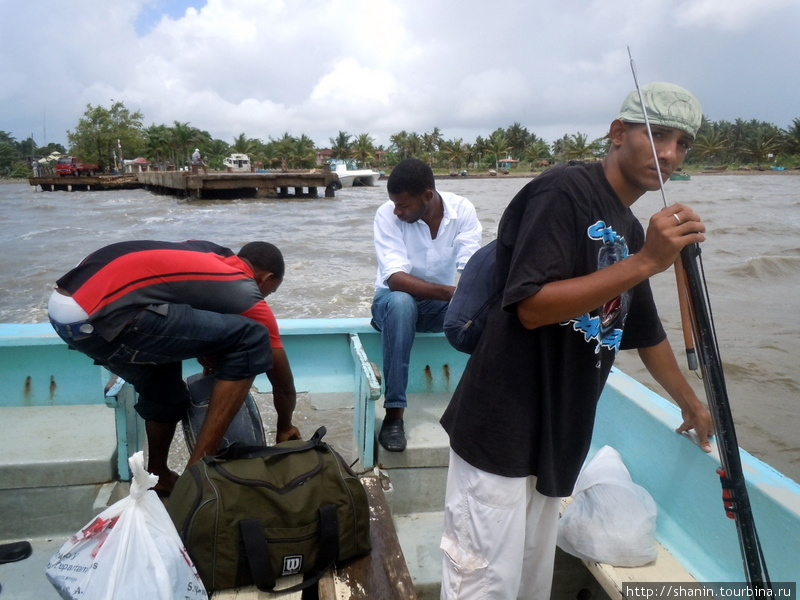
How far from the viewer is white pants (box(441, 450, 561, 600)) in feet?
4.53

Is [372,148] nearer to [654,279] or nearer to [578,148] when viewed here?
[578,148]

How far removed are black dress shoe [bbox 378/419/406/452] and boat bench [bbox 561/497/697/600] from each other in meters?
0.82

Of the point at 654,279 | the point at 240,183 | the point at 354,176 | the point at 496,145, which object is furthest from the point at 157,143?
the point at 654,279

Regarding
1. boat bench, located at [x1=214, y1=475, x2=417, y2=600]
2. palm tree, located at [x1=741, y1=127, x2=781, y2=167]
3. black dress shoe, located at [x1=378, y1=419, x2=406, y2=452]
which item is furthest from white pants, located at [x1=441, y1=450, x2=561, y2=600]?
palm tree, located at [x1=741, y1=127, x2=781, y2=167]

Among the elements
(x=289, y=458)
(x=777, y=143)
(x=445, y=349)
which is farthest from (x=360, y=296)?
(x=777, y=143)

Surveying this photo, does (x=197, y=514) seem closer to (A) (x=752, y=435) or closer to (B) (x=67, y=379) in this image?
(B) (x=67, y=379)

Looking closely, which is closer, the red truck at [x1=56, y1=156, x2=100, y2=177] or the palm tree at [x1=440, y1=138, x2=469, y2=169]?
the red truck at [x1=56, y1=156, x2=100, y2=177]

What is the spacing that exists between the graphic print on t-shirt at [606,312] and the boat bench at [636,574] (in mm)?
824

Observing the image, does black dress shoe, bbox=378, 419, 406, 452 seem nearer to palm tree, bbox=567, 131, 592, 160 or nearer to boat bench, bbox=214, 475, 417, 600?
boat bench, bbox=214, 475, 417, 600

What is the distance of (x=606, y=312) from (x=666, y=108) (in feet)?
1.47

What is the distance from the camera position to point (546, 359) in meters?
1.31

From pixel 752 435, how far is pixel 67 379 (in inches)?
166

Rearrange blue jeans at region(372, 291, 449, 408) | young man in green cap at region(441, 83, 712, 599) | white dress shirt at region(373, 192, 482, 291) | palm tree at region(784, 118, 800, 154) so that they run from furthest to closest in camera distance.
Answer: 1. palm tree at region(784, 118, 800, 154)
2. white dress shirt at region(373, 192, 482, 291)
3. blue jeans at region(372, 291, 449, 408)
4. young man in green cap at region(441, 83, 712, 599)

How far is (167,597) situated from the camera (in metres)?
1.37
